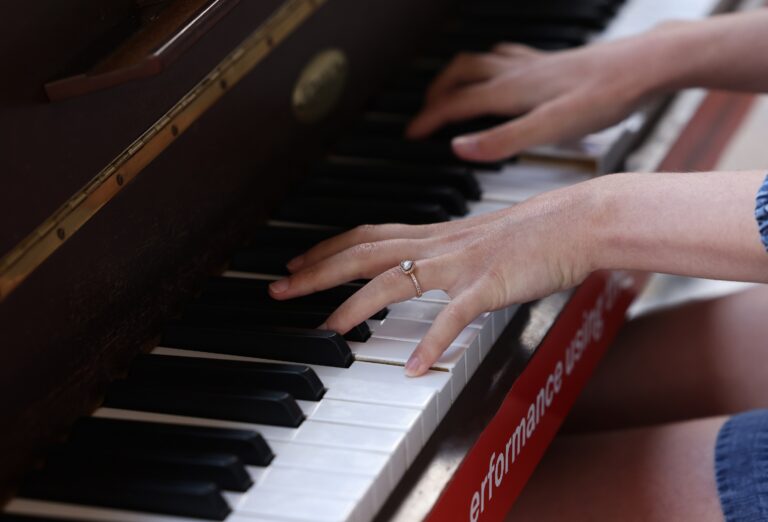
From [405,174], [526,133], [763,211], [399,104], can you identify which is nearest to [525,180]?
[526,133]

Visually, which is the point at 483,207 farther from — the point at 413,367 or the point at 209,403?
the point at 209,403

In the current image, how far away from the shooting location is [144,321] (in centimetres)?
116

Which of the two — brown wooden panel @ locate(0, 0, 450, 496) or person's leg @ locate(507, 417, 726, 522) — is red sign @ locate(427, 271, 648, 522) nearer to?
person's leg @ locate(507, 417, 726, 522)

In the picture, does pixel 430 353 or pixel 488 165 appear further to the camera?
pixel 488 165

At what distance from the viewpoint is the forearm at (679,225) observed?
1059mm

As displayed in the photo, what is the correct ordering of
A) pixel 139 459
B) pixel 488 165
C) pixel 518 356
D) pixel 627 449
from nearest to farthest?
1. pixel 139 459
2. pixel 518 356
3. pixel 627 449
4. pixel 488 165

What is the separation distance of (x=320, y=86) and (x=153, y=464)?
690 mm

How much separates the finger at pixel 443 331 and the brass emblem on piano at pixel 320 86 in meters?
0.48

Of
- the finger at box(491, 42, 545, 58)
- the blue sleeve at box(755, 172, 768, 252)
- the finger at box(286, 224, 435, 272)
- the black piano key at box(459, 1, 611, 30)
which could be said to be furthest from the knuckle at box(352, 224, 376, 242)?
the black piano key at box(459, 1, 611, 30)

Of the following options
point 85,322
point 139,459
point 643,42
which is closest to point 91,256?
point 85,322

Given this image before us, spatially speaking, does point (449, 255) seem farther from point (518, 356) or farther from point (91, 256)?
point (91, 256)

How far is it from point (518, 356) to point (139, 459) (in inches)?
17.0

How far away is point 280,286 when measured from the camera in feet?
3.93

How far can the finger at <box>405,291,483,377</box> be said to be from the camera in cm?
107
